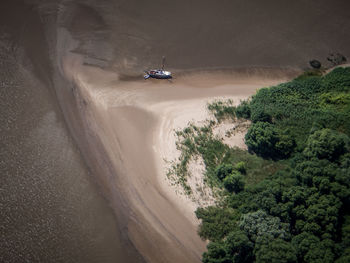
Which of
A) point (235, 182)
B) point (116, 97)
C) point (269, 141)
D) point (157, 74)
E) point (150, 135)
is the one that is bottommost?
point (235, 182)

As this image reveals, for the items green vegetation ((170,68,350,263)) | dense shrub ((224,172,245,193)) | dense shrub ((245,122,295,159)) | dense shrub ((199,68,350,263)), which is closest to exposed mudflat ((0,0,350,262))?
green vegetation ((170,68,350,263))

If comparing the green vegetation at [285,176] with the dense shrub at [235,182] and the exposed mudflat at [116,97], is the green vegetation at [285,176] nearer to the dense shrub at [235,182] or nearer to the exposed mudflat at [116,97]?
the dense shrub at [235,182]

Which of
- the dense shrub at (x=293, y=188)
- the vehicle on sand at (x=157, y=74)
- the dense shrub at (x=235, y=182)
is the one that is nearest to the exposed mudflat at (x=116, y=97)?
the vehicle on sand at (x=157, y=74)

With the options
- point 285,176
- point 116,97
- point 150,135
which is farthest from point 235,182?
point 116,97

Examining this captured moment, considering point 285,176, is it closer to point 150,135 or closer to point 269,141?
point 269,141

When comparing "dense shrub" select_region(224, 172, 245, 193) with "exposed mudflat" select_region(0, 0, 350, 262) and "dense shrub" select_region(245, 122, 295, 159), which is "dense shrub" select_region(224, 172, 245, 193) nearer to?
"dense shrub" select_region(245, 122, 295, 159)
